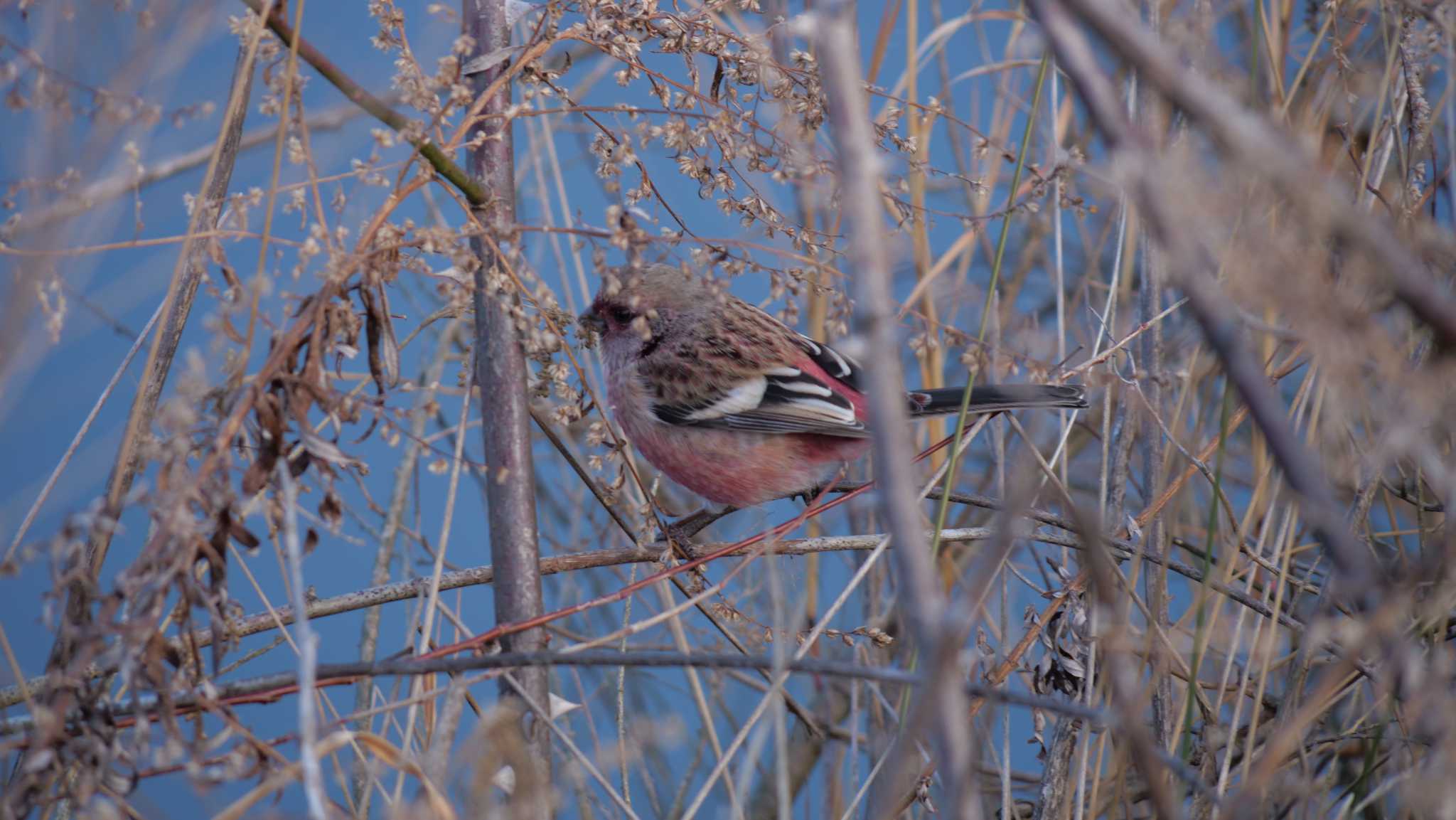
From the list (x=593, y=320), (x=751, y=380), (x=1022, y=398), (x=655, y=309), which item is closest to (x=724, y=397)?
(x=751, y=380)

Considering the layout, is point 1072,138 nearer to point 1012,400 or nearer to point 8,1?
point 1012,400

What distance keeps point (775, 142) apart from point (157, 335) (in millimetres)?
1301

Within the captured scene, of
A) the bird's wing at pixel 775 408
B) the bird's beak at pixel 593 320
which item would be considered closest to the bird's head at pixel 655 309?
the bird's beak at pixel 593 320

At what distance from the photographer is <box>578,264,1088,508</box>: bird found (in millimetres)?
3664

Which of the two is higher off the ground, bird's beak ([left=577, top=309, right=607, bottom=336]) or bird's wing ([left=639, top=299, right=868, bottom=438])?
bird's beak ([left=577, top=309, right=607, bottom=336])

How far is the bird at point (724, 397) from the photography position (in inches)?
144

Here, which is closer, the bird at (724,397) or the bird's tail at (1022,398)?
the bird's tail at (1022,398)

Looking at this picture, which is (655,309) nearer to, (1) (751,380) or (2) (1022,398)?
(1) (751,380)

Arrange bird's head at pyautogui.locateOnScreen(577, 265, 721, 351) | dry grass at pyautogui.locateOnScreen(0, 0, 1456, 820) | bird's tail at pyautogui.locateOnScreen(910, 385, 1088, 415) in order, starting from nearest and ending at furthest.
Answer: dry grass at pyautogui.locateOnScreen(0, 0, 1456, 820), bird's tail at pyautogui.locateOnScreen(910, 385, 1088, 415), bird's head at pyautogui.locateOnScreen(577, 265, 721, 351)

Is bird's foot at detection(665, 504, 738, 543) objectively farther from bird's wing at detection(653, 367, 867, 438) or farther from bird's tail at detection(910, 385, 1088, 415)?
bird's tail at detection(910, 385, 1088, 415)

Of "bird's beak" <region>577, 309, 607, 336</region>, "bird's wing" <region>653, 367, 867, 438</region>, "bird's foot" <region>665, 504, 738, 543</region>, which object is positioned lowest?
"bird's foot" <region>665, 504, 738, 543</region>

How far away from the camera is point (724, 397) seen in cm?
374

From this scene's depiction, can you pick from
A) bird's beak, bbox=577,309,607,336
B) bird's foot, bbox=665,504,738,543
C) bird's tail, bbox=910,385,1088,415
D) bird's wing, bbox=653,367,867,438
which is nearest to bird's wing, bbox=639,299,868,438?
bird's wing, bbox=653,367,867,438

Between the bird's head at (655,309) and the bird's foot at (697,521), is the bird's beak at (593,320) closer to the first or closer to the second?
the bird's head at (655,309)
